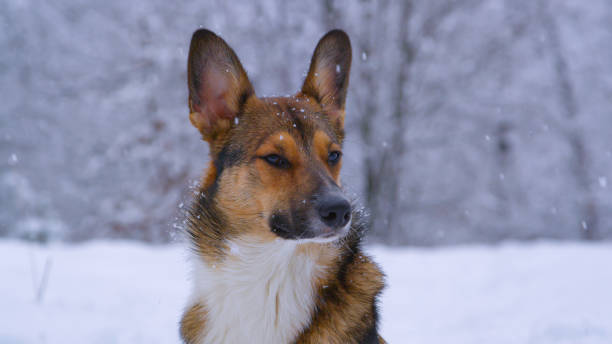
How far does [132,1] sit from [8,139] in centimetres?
553

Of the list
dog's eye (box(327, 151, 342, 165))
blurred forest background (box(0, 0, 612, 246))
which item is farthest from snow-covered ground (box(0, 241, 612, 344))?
blurred forest background (box(0, 0, 612, 246))

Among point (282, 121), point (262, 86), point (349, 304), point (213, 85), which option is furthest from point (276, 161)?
point (262, 86)

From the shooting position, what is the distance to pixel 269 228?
2.84 meters

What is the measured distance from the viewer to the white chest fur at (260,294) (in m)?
2.80

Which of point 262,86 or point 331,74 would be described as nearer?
point 331,74

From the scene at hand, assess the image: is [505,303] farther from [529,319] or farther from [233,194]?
[233,194]

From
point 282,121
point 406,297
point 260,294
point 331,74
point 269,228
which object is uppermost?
point 331,74

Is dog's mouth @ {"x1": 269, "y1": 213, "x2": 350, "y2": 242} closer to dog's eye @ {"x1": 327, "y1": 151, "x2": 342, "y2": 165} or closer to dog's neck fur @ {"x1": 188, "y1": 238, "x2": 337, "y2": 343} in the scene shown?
dog's neck fur @ {"x1": 188, "y1": 238, "x2": 337, "y2": 343}

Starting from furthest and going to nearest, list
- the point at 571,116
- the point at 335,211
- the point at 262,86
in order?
the point at 571,116 → the point at 262,86 → the point at 335,211

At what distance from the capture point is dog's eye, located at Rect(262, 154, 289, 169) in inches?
115

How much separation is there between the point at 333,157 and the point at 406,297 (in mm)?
4030

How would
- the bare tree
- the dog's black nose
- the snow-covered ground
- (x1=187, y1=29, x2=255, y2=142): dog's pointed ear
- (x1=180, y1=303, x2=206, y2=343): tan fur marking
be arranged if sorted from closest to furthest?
the dog's black nose
(x1=180, y1=303, x2=206, y2=343): tan fur marking
(x1=187, y1=29, x2=255, y2=142): dog's pointed ear
the snow-covered ground
the bare tree

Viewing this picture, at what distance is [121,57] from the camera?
13.2 metres

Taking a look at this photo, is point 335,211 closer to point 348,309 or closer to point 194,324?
point 348,309
